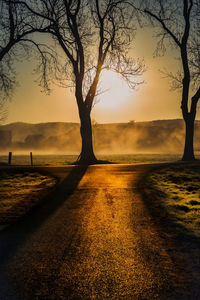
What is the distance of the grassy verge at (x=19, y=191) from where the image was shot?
7266 millimetres

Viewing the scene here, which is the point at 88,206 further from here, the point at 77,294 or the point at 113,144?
the point at 113,144

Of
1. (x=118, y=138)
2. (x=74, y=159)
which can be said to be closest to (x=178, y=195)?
(x=74, y=159)

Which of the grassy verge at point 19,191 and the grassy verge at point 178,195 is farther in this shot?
the grassy verge at point 19,191

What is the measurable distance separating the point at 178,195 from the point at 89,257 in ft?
18.9

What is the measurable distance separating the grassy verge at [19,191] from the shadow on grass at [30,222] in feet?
0.84

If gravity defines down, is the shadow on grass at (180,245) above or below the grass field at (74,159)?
above

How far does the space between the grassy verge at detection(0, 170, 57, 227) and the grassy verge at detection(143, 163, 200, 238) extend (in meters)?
3.42

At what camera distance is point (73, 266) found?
3.96 m

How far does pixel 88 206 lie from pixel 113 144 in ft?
449

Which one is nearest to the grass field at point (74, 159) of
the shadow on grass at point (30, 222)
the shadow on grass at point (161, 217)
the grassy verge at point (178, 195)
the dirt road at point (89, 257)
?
the grassy verge at point (178, 195)

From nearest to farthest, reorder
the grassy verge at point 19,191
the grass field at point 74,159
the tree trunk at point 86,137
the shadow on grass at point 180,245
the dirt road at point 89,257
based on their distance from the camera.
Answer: the dirt road at point 89,257 → the shadow on grass at point 180,245 → the grassy verge at point 19,191 → the tree trunk at point 86,137 → the grass field at point 74,159

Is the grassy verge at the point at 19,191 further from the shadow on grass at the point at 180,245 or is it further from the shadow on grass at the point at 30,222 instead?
the shadow on grass at the point at 180,245

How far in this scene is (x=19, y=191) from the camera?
33.3 feet

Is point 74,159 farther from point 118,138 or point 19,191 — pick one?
point 118,138
